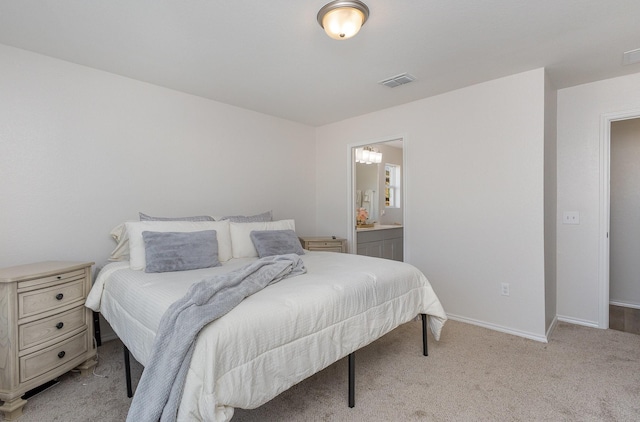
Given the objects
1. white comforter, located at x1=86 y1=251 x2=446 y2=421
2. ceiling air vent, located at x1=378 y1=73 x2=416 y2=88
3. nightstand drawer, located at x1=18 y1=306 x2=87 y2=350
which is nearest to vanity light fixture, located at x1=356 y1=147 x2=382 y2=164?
ceiling air vent, located at x1=378 y1=73 x2=416 y2=88

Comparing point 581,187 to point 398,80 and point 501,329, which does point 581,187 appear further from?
point 398,80

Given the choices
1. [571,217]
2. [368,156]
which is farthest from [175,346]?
[368,156]

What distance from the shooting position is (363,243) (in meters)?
4.62

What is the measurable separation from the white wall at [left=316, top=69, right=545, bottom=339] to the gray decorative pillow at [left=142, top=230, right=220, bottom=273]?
2.24 m

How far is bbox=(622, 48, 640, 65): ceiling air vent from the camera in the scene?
2.44 m

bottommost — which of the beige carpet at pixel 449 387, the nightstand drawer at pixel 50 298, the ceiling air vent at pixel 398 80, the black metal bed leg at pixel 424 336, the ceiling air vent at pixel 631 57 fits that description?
the beige carpet at pixel 449 387

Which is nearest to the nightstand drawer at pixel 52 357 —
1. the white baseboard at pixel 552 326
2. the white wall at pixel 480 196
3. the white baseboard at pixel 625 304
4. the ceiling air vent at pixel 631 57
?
the white wall at pixel 480 196

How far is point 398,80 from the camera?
296cm

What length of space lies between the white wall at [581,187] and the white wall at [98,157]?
3376mm

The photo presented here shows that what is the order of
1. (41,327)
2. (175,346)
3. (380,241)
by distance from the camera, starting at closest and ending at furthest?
(175,346) < (41,327) < (380,241)

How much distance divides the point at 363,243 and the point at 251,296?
3.20m

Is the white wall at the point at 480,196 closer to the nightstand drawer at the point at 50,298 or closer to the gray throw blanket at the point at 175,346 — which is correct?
the gray throw blanket at the point at 175,346

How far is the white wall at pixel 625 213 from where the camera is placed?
361 cm

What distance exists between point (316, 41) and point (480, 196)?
6.94ft
